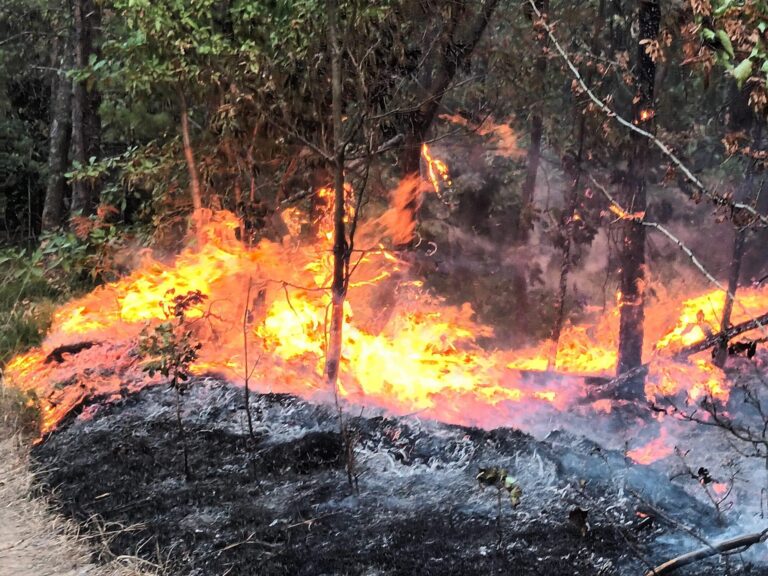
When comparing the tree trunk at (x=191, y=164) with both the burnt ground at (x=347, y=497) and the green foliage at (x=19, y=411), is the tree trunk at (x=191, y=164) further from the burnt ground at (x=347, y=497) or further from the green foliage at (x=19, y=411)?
the green foliage at (x=19, y=411)

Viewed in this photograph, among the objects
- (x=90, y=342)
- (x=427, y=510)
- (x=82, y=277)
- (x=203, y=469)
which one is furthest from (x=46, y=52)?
(x=427, y=510)

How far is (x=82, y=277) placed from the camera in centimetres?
866

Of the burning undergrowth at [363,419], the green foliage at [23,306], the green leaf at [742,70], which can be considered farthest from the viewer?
the green foliage at [23,306]

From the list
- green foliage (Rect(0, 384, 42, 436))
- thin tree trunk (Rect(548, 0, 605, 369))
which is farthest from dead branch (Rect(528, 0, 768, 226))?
green foliage (Rect(0, 384, 42, 436))

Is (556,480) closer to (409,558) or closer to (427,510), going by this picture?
(427,510)

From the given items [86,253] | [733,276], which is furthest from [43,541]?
[733,276]

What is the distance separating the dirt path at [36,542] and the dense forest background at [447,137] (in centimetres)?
254

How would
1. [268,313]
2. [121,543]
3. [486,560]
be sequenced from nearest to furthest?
[486,560] < [121,543] < [268,313]

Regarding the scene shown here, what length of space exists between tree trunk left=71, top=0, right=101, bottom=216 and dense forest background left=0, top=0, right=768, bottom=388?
0.03 m

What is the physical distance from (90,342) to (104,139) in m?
6.43

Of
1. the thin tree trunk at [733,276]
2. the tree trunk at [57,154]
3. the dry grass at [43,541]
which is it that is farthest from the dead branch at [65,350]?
the thin tree trunk at [733,276]

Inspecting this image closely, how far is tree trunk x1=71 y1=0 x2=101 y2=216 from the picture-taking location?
8758 millimetres

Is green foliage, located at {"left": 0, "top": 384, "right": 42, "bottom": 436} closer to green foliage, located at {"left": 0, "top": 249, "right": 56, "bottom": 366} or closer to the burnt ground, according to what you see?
the burnt ground

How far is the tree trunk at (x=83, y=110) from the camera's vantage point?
28.7 feet
